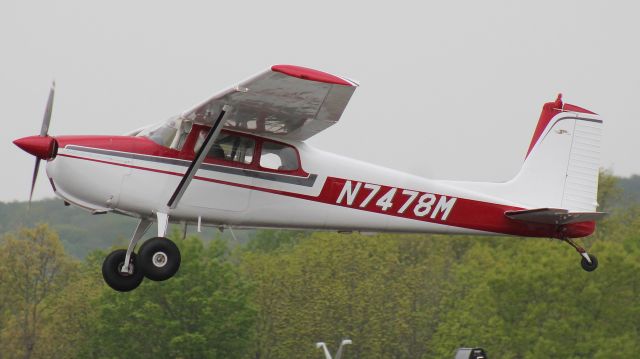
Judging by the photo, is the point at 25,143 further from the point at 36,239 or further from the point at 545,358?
the point at 36,239

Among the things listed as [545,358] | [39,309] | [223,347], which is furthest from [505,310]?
[39,309]

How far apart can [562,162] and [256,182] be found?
5356 mm

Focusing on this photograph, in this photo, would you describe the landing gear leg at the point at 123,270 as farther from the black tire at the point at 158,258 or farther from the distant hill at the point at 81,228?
the distant hill at the point at 81,228

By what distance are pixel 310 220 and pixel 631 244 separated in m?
42.5

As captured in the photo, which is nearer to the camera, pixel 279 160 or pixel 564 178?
pixel 279 160

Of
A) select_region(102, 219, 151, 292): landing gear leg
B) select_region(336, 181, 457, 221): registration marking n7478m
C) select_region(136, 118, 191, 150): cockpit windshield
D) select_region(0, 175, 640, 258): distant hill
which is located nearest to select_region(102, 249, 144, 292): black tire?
select_region(102, 219, 151, 292): landing gear leg

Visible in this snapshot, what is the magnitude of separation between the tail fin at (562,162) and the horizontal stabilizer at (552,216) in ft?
2.28

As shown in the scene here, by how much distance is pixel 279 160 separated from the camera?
1599 cm

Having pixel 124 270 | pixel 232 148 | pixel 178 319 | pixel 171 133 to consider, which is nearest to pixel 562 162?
pixel 232 148

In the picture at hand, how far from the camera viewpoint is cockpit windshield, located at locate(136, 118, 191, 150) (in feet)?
50.9

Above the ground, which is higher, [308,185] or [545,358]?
[308,185]

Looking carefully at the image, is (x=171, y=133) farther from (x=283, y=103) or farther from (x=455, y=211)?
(x=455, y=211)

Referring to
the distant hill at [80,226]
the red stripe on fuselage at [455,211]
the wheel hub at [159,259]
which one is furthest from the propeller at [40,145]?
the distant hill at [80,226]

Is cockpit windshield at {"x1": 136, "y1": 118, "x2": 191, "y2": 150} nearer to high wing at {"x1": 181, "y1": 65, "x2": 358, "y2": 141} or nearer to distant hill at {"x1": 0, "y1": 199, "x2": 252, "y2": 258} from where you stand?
high wing at {"x1": 181, "y1": 65, "x2": 358, "y2": 141}
